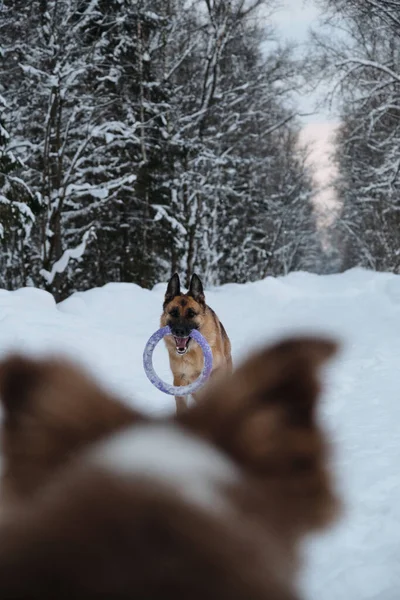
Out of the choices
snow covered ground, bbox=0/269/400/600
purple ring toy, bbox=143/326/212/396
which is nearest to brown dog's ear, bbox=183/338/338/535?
snow covered ground, bbox=0/269/400/600

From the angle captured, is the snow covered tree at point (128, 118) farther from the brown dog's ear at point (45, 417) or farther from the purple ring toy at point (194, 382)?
the purple ring toy at point (194, 382)

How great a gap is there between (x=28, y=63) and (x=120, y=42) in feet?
11.1

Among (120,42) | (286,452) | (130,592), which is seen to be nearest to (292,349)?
(286,452)

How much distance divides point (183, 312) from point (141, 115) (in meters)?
11.9

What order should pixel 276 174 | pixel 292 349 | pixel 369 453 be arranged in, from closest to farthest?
pixel 369 453 < pixel 292 349 < pixel 276 174

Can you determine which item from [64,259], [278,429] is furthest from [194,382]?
[64,259]

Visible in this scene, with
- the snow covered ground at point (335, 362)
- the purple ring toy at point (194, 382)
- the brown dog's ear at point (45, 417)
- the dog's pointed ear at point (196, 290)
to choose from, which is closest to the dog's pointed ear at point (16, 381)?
the brown dog's ear at point (45, 417)

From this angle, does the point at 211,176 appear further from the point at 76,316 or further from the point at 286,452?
the point at 286,452

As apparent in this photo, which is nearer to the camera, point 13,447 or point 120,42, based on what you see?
point 13,447

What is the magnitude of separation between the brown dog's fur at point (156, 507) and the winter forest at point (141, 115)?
7.32m

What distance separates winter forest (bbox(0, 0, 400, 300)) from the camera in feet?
40.3

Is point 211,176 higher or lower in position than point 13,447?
higher

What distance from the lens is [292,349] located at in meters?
7.99

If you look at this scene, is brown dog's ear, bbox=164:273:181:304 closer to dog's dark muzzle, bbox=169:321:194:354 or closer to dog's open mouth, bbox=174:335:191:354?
dog's dark muzzle, bbox=169:321:194:354
